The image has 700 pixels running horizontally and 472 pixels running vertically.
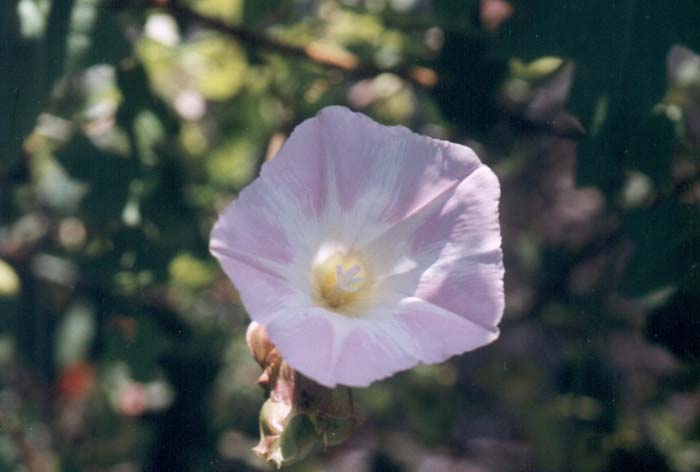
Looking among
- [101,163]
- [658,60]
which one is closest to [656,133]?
[658,60]

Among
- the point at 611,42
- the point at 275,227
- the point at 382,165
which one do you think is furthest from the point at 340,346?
the point at 611,42

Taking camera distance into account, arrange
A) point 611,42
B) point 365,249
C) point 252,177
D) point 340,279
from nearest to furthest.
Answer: point 340,279
point 365,249
point 611,42
point 252,177

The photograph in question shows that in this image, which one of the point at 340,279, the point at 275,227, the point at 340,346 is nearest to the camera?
the point at 340,346

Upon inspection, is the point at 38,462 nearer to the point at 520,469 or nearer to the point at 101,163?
the point at 101,163

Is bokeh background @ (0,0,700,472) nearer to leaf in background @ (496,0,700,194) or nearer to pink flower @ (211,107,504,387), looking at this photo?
leaf in background @ (496,0,700,194)

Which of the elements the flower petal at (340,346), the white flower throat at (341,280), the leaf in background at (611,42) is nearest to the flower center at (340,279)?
the white flower throat at (341,280)

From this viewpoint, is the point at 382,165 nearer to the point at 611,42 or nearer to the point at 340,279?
the point at 340,279

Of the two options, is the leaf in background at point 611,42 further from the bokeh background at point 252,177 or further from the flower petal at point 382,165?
the flower petal at point 382,165

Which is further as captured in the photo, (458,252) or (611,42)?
(611,42)
